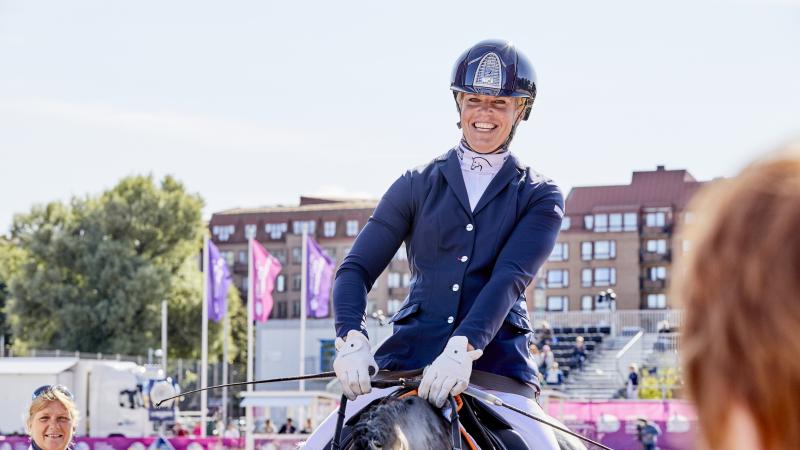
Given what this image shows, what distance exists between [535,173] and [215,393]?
102 meters

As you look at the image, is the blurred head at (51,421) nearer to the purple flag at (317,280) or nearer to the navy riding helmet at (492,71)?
the navy riding helmet at (492,71)

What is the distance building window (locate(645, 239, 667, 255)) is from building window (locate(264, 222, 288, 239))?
38.5 metres

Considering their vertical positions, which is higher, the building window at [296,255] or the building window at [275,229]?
the building window at [275,229]

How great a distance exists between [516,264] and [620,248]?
118 meters

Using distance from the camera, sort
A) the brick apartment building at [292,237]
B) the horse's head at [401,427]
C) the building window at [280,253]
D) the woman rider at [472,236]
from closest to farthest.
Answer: the horse's head at [401,427]
the woman rider at [472,236]
the brick apartment building at [292,237]
the building window at [280,253]

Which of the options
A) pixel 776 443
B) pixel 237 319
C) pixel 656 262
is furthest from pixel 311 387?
pixel 776 443

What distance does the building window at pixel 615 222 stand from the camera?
401 ft

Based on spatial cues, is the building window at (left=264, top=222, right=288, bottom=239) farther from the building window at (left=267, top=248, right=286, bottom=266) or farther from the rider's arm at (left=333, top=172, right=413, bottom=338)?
the rider's arm at (left=333, top=172, right=413, bottom=338)

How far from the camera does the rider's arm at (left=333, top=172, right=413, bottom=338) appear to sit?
5723 millimetres

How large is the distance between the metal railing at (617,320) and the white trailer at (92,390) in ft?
94.4

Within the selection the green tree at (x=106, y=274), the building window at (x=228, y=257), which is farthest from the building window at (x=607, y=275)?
the green tree at (x=106, y=274)

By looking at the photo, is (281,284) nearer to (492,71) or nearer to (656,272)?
(656,272)

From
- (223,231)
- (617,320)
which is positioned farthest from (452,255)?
(223,231)

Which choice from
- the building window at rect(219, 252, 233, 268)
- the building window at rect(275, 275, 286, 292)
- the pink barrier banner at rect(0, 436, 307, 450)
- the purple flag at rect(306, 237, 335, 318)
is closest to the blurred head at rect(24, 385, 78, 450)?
the pink barrier banner at rect(0, 436, 307, 450)
